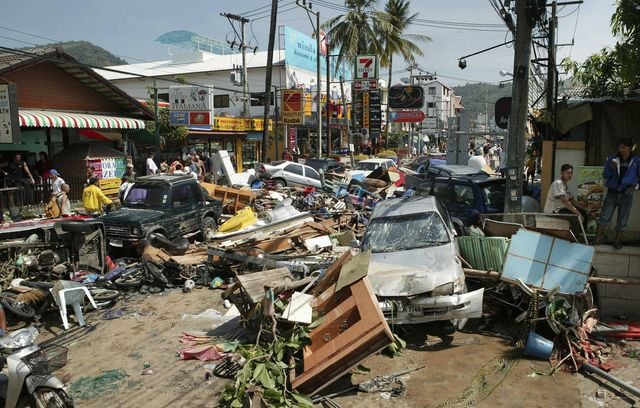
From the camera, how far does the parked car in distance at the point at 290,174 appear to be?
70.7 feet

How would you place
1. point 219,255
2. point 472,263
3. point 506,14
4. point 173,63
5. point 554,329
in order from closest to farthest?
1. point 554,329
2. point 472,263
3. point 219,255
4. point 506,14
5. point 173,63

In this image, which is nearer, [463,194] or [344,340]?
[344,340]

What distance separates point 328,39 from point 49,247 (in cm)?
3426

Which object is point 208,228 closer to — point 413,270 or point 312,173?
point 413,270

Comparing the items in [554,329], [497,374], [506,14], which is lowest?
[497,374]

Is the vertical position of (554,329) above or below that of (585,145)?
below

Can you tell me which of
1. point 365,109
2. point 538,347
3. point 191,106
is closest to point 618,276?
point 538,347

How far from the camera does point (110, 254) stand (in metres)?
11.2

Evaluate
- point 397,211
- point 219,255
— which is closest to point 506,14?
point 397,211

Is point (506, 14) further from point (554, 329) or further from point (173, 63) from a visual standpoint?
point (173, 63)

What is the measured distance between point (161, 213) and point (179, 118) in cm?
1401

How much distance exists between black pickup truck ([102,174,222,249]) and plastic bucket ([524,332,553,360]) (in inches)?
320

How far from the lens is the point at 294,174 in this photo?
2181 cm

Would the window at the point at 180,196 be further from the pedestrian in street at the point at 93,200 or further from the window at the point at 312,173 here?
the window at the point at 312,173
